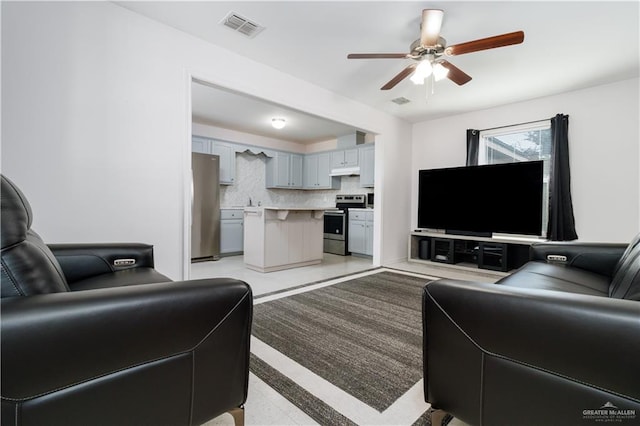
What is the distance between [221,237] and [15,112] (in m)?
3.75

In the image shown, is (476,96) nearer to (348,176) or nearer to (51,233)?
(348,176)

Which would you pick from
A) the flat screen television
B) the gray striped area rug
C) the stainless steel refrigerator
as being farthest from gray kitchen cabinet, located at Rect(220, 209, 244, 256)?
the flat screen television

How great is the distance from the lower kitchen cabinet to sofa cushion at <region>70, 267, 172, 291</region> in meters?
4.20

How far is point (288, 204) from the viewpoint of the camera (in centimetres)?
714

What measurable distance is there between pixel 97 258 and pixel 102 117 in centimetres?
115

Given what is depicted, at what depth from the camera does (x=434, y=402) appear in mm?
1130

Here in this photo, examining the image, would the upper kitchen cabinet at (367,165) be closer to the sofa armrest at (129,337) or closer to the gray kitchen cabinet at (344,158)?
the gray kitchen cabinet at (344,158)

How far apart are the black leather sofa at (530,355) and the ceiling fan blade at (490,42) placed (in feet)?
5.60

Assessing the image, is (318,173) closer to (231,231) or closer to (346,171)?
(346,171)

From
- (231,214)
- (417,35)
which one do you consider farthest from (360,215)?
(417,35)

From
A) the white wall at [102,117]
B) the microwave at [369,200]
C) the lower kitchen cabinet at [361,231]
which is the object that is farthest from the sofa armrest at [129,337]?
the microwave at [369,200]

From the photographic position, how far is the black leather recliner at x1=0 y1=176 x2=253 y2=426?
0.72 meters

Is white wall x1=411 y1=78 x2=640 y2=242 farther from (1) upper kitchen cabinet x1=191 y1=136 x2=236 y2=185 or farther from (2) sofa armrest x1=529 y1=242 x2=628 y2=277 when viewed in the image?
(1) upper kitchen cabinet x1=191 y1=136 x2=236 y2=185

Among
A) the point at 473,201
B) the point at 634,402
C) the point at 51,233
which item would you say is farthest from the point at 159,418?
the point at 473,201
